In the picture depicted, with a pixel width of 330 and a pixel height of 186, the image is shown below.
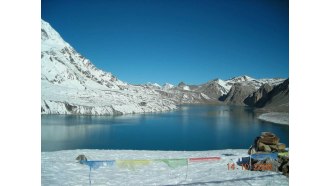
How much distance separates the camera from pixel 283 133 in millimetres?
9250

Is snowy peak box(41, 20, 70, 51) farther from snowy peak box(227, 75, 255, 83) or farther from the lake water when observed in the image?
snowy peak box(227, 75, 255, 83)

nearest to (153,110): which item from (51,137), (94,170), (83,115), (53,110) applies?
(83,115)

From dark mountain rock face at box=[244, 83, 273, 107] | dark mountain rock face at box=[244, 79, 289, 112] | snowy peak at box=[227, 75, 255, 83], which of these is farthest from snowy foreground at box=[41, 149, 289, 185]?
dark mountain rock face at box=[244, 83, 273, 107]

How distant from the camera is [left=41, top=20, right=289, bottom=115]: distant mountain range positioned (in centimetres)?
934

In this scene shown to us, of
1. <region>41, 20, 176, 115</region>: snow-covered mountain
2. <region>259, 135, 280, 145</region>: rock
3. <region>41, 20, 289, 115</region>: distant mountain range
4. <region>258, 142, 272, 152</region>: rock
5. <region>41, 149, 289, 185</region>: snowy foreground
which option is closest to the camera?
<region>41, 149, 289, 185</region>: snowy foreground

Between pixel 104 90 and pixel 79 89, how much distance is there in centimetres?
673

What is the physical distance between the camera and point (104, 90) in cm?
2803

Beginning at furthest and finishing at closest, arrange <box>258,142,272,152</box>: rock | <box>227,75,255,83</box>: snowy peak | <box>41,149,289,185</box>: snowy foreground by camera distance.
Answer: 1. <box>227,75,255,83</box>: snowy peak
2. <box>258,142,272,152</box>: rock
3. <box>41,149,289,185</box>: snowy foreground

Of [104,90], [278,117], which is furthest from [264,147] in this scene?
[104,90]

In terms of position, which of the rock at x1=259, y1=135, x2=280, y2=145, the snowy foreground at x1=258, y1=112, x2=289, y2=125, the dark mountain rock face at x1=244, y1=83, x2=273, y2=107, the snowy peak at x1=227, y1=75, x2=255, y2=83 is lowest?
the rock at x1=259, y1=135, x2=280, y2=145

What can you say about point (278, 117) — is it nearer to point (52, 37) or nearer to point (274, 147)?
point (274, 147)

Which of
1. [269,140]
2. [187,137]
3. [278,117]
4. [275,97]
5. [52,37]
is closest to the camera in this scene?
[269,140]

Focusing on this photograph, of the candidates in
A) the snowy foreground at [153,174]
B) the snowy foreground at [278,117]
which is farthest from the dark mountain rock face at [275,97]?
the snowy foreground at [153,174]
